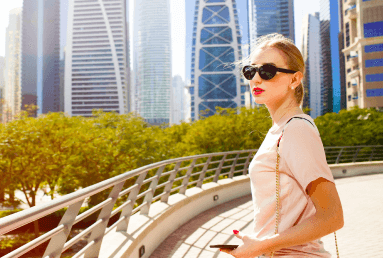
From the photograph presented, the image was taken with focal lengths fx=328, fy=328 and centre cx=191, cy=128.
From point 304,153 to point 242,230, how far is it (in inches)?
211

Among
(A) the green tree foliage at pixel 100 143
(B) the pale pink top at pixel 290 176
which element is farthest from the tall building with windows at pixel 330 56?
(B) the pale pink top at pixel 290 176

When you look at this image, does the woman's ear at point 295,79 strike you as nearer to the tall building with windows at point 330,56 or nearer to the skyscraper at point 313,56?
the tall building with windows at point 330,56

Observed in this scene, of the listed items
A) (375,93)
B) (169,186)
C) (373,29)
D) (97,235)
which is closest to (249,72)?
(97,235)

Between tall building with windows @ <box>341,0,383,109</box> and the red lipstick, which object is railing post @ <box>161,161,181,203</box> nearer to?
the red lipstick

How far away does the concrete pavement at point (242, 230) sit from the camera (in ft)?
16.4

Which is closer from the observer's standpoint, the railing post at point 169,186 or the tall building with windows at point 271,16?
the railing post at point 169,186

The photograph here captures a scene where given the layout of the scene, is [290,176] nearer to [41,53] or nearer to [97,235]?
[97,235]

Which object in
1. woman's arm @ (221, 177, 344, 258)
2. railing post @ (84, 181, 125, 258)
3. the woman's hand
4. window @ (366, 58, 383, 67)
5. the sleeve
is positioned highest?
window @ (366, 58, 383, 67)

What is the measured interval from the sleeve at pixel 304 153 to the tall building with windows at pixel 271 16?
17833 centimetres

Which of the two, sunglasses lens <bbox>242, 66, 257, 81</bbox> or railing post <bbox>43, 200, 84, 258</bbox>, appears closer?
sunglasses lens <bbox>242, 66, 257, 81</bbox>

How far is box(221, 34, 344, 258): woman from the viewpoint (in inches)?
43.8

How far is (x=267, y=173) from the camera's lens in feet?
4.19

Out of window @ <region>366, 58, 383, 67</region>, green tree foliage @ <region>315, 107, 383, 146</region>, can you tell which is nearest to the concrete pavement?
green tree foliage @ <region>315, 107, 383, 146</region>

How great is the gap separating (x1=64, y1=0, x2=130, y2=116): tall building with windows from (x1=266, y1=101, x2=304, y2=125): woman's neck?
151664 mm
